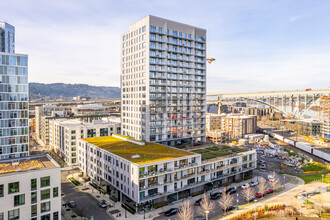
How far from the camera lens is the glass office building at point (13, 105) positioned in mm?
52594

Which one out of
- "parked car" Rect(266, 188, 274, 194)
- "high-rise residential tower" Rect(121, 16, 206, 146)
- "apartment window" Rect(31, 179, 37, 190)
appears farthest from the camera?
"high-rise residential tower" Rect(121, 16, 206, 146)

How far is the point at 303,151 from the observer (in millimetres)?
84062

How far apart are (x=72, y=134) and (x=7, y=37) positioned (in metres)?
84.7

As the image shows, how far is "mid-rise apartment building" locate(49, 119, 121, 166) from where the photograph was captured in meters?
66.0

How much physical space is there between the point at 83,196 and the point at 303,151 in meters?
76.0

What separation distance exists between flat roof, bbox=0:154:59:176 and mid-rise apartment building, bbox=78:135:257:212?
1161 centimetres

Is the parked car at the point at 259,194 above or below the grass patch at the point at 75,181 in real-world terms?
above

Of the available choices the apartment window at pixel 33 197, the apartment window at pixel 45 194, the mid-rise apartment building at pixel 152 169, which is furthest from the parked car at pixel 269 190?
the apartment window at pixel 33 197

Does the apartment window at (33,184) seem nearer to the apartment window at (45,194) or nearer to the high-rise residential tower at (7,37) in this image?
the apartment window at (45,194)

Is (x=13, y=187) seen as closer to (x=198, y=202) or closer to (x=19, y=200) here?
(x=19, y=200)

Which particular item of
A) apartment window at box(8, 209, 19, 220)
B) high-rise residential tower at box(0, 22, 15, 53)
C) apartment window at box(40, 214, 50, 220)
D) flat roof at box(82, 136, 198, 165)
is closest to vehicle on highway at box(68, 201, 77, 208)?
flat roof at box(82, 136, 198, 165)

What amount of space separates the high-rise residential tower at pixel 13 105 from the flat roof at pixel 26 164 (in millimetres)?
24448

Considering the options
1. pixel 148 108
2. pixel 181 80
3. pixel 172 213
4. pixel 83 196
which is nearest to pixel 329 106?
pixel 181 80

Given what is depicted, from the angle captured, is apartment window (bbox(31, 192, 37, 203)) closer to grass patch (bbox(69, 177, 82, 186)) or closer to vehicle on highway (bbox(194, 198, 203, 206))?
grass patch (bbox(69, 177, 82, 186))
